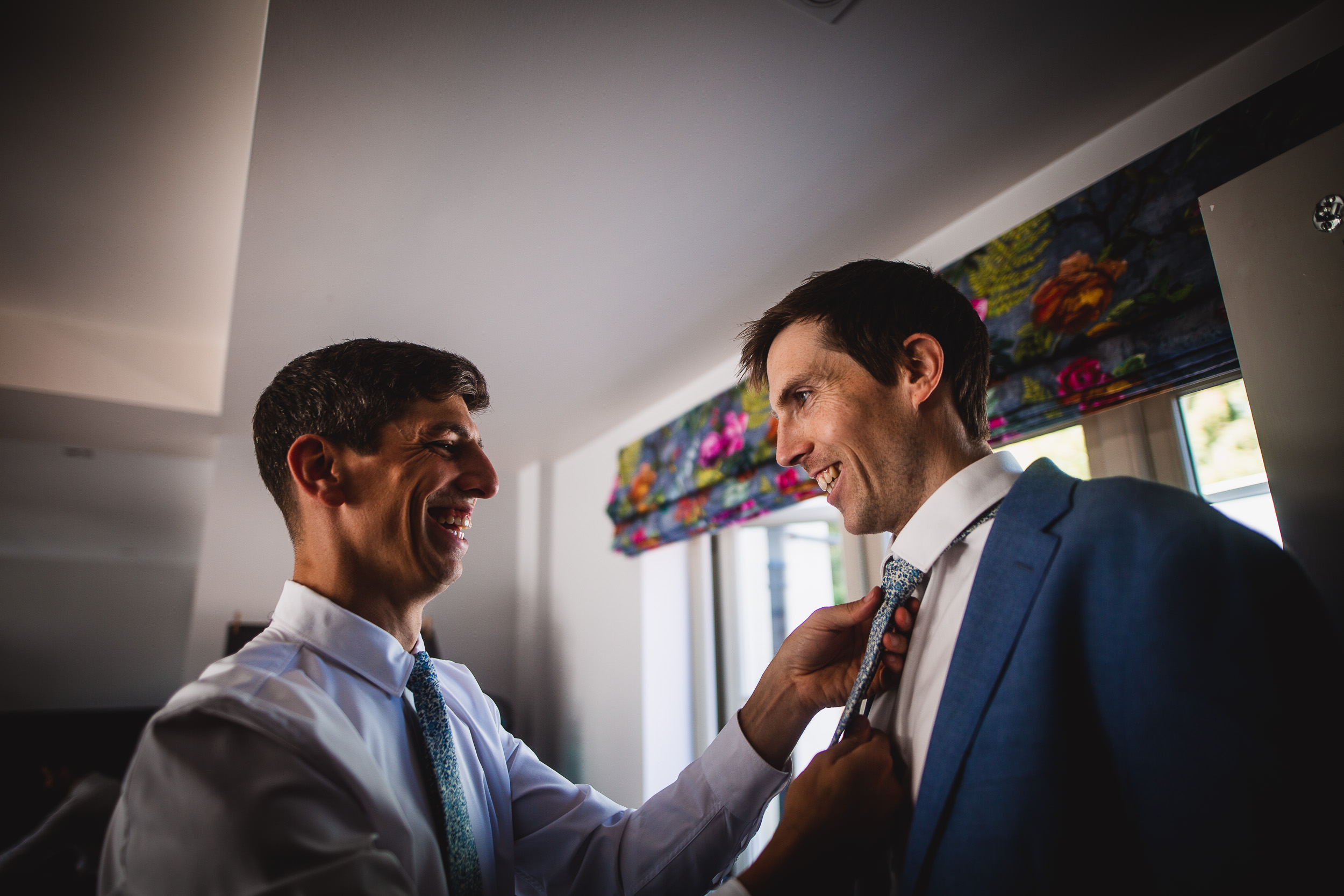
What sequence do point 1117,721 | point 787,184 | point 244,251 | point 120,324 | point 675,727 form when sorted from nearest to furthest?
point 1117,721 < point 787,184 < point 244,251 < point 120,324 < point 675,727

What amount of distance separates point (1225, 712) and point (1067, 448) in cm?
150

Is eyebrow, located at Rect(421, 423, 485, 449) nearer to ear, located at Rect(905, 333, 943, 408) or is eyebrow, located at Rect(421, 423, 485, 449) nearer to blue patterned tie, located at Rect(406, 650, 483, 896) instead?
blue patterned tie, located at Rect(406, 650, 483, 896)

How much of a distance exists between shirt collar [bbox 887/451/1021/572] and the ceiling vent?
93cm

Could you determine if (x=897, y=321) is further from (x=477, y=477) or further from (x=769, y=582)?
(x=769, y=582)

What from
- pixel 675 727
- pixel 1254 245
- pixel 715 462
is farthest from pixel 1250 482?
pixel 675 727

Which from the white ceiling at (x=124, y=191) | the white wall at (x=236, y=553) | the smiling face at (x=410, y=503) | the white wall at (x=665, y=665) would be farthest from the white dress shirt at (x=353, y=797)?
the white wall at (x=236, y=553)

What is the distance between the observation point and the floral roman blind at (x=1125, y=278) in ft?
4.64

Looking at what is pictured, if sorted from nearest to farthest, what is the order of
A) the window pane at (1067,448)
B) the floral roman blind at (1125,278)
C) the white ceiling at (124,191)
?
1. the floral roman blind at (1125,278)
2. the white ceiling at (124,191)
3. the window pane at (1067,448)

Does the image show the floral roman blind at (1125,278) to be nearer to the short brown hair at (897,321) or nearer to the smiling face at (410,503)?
the short brown hair at (897,321)

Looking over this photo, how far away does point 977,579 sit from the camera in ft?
2.99

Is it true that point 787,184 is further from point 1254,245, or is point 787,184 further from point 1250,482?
point 1250,482

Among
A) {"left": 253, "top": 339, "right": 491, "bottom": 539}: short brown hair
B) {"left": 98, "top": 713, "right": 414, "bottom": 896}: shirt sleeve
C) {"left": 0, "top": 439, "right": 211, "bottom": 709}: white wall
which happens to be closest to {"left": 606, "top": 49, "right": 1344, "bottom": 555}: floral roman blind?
{"left": 253, "top": 339, "right": 491, "bottom": 539}: short brown hair

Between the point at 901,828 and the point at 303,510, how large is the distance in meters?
1.08

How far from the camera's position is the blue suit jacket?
0.66 m
